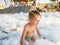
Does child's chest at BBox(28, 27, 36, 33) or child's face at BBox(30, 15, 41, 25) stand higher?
child's face at BBox(30, 15, 41, 25)

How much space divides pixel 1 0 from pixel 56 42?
0.53 meters

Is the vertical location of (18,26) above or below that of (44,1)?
below

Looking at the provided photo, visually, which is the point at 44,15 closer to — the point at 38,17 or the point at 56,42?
the point at 38,17

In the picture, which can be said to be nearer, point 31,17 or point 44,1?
point 31,17

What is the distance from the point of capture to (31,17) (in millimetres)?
1054

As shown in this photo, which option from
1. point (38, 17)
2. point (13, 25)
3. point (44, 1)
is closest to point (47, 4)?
point (44, 1)

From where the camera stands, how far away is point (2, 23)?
44.6 inches

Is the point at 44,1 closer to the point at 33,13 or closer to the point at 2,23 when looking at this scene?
the point at 33,13

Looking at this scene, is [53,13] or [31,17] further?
[53,13]

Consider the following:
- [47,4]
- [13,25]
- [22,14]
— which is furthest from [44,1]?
[13,25]

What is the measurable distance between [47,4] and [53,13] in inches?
3.5

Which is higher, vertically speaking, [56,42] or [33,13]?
[33,13]

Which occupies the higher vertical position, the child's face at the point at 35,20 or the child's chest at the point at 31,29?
the child's face at the point at 35,20

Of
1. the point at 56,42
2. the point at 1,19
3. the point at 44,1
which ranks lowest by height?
the point at 56,42
